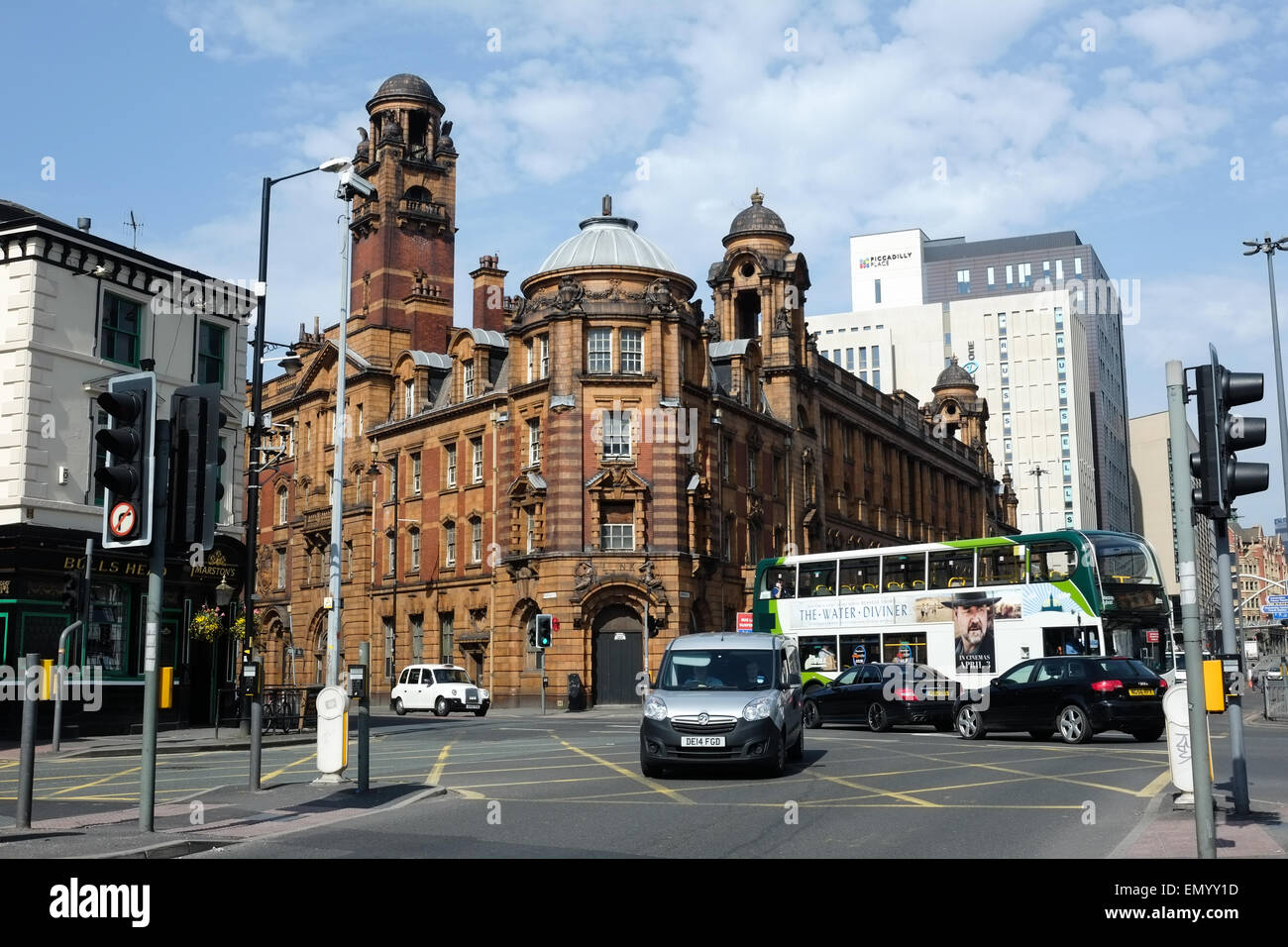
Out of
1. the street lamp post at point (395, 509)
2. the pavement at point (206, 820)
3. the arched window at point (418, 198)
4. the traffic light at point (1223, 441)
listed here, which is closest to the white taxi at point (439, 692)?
the street lamp post at point (395, 509)

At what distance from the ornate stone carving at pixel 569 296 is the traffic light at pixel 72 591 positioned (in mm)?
24513

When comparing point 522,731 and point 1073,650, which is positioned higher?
point 1073,650

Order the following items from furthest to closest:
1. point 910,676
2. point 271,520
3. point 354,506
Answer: point 271,520, point 354,506, point 910,676

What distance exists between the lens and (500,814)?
1318cm

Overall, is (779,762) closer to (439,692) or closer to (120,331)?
(120,331)

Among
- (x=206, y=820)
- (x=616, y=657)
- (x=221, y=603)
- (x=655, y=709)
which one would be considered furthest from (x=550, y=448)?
(x=206, y=820)

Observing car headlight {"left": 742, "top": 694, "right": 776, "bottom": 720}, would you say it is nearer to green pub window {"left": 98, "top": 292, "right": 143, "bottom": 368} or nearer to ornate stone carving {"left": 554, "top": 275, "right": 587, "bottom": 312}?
green pub window {"left": 98, "top": 292, "right": 143, "bottom": 368}

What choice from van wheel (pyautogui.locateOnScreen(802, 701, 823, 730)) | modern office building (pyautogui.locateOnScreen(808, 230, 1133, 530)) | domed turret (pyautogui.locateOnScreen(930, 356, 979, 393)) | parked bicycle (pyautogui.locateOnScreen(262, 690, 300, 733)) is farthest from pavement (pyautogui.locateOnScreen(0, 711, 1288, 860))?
modern office building (pyautogui.locateOnScreen(808, 230, 1133, 530))

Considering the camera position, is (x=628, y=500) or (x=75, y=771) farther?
(x=628, y=500)

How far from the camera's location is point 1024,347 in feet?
416
